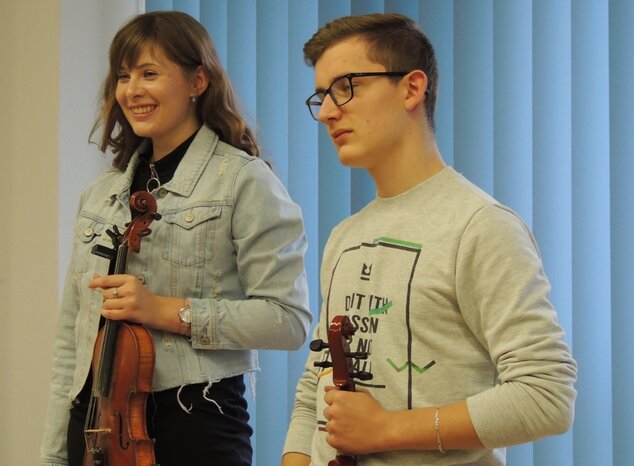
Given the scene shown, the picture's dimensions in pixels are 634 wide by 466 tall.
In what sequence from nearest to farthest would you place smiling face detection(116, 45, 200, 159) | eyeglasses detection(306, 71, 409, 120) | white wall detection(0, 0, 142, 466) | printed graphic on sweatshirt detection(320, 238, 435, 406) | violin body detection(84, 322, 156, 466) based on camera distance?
1. printed graphic on sweatshirt detection(320, 238, 435, 406)
2. eyeglasses detection(306, 71, 409, 120)
3. violin body detection(84, 322, 156, 466)
4. smiling face detection(116, 45, 200, 159)
5. white wall detection(0, 0, 142, 466)

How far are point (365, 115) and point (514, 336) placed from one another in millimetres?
420

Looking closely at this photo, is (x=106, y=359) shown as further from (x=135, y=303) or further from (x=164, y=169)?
(x=164, y=169)

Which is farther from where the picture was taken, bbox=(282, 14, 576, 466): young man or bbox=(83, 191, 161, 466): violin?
bbox=(83, 191, 161, 466): violin

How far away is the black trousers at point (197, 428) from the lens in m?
1.76

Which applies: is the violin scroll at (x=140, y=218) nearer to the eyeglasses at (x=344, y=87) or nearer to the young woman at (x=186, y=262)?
the young woman at (x=186, y=262)

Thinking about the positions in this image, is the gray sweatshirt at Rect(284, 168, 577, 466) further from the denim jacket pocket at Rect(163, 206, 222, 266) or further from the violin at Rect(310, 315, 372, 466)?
the denim jacket pocket at Rect(163, 206, 222, 266)

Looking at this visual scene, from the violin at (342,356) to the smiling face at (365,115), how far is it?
280mm

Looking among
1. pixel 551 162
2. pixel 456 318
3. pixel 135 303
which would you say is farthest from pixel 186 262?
A: pixel 551 162

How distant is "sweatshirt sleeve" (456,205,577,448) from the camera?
122 cm

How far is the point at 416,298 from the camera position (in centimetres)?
134

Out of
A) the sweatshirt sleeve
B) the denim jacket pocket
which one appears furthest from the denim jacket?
the sweatshirt sleeve

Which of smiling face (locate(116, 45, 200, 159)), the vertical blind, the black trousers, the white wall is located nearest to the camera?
the black trousers

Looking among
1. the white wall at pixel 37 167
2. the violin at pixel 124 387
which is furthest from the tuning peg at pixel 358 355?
the white wall at pixel 37 167

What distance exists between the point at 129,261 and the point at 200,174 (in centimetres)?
23
